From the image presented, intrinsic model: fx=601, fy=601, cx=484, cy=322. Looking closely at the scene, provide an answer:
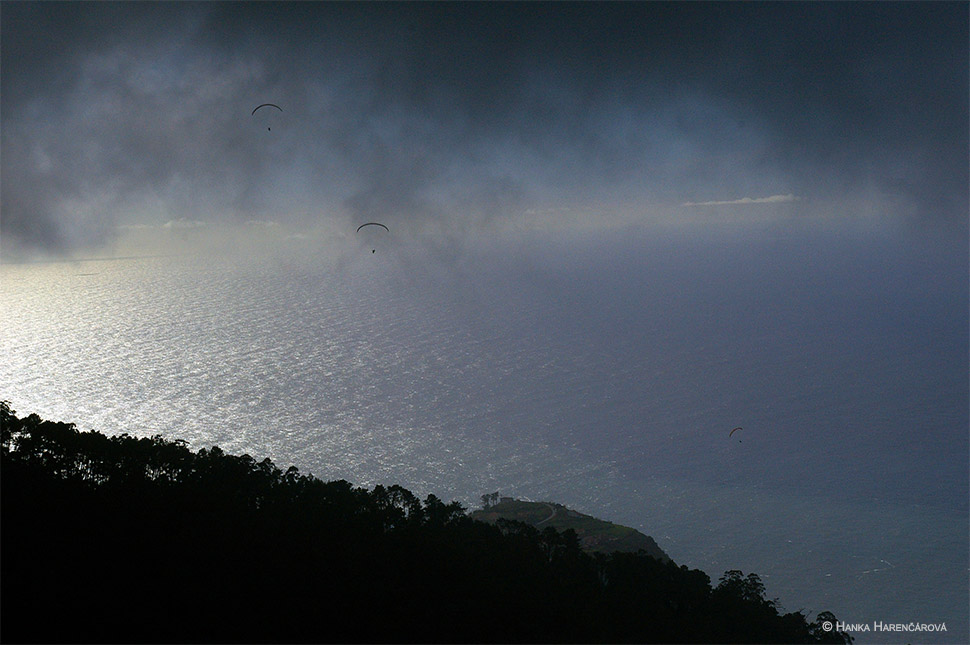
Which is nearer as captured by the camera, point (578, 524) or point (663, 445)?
point (578, 524)

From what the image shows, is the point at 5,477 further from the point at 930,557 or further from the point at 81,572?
the point at 930,557

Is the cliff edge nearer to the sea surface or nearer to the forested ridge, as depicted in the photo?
the sea surface

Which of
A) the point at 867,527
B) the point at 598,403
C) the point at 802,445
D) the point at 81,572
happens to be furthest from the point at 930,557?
the point at 81,572

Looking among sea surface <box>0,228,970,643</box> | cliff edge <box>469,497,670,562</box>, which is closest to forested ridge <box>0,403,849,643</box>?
cliff edge <box>469,497,670,562</box>

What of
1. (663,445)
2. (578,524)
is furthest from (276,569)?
(663,445)

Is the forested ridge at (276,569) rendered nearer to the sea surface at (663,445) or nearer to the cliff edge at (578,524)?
the cliff edge at (578,524)

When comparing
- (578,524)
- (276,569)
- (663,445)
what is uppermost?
(663,445)

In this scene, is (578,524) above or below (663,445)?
below

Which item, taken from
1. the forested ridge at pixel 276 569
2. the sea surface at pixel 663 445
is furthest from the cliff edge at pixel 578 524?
the forested ridge at pixel 276 569

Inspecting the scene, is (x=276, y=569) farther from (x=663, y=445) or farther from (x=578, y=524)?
(x=663, y=445)
